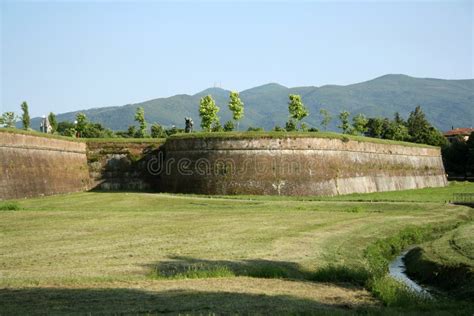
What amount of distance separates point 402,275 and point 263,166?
2640cm

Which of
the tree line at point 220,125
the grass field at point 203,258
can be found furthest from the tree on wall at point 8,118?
the grass field at point 203,258

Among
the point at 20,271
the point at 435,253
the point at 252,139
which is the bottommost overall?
the point at 435,253

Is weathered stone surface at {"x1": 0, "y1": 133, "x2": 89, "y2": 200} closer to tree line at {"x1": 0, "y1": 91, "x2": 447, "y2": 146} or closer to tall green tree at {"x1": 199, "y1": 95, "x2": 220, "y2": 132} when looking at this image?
tree line at {"x1": 0, "y1": 91, "x2": 447, "y2": 146}

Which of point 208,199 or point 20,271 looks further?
point 208,199

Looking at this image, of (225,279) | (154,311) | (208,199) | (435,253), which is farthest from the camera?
(208,199)

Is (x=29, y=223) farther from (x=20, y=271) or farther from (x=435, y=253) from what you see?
(x=435, y=253)

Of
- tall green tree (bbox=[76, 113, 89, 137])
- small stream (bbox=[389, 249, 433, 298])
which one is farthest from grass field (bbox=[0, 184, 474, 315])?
tall green tree (bbox=[76, 113, 89, 137])

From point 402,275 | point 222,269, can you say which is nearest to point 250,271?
point 222,269

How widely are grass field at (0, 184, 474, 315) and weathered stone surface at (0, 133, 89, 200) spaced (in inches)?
219

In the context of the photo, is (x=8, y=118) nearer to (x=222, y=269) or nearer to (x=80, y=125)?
(x=80, y=125)

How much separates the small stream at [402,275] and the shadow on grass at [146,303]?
431cm

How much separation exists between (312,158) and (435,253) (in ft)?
86.1

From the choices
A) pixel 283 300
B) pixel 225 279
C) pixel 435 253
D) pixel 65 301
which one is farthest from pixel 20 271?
pixel 435 253

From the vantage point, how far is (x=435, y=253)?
20219 mm
